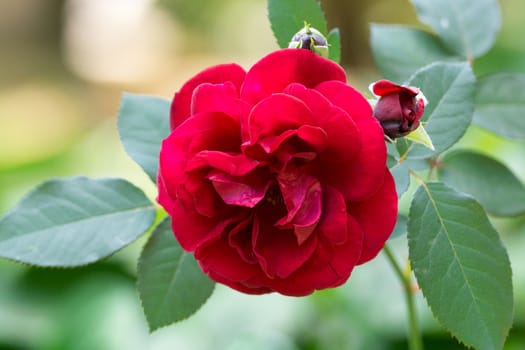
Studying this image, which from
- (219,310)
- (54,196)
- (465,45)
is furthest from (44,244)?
(219,310)

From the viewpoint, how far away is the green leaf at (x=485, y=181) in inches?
29.0

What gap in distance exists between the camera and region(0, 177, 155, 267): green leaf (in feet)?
2.10

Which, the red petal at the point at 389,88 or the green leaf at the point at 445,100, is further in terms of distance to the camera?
the green leaf at the point at 445,100

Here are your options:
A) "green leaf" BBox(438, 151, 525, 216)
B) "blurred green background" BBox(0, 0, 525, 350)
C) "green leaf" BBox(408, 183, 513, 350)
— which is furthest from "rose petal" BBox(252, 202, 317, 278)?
"blurred green background" BBox(0, 0, 525, 350)

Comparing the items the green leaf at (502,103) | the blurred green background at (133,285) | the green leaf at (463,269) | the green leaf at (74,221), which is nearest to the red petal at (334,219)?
the green leaf at (463,269)

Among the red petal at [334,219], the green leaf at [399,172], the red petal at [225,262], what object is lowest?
the green leaf at [399,172]

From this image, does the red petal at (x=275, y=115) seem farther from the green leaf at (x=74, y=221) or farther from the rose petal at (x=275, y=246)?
the green leaf at (x=74, y=221)

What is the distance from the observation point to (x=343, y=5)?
5.20 m

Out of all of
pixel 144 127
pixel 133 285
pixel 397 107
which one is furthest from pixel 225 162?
pixel 133 285

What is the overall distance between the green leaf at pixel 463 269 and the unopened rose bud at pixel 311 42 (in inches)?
6.1

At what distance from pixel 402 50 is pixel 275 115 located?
344 millimetres

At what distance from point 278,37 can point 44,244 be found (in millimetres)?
285

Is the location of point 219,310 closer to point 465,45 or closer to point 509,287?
point 465,45

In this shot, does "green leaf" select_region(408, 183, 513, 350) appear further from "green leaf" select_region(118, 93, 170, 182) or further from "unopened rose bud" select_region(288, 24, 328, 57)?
"green leaf" select_region(118, 93, 170, 182)
